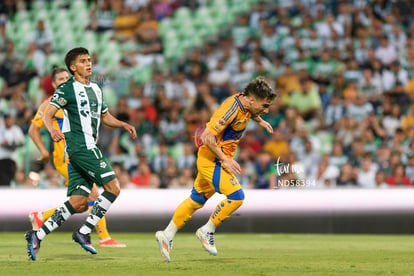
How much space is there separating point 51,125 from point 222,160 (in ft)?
5.77

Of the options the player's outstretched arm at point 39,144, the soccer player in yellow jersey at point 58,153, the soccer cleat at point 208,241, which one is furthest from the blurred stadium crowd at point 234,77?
the soccer cleat at point 208,241

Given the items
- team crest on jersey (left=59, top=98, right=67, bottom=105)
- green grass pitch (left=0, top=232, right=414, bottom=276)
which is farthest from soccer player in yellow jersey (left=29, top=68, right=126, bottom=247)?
team crest on jersey (left=59, top=98, right=67, bottom=105)

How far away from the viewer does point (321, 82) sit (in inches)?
794

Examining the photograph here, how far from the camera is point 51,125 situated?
32.3ft

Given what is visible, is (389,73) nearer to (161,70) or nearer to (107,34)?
(161,70)

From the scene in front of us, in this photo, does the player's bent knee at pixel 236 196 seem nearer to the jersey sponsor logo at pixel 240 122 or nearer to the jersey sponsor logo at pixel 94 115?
the jersey sponsor logo at pixel 240 122

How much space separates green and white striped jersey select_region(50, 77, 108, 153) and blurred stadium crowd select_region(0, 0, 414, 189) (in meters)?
6.25

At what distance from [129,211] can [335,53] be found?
6552 mm

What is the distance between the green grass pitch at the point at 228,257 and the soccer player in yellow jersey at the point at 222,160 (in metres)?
0.32

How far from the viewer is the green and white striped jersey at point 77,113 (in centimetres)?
1020

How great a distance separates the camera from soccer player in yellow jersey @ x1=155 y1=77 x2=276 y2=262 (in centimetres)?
1006

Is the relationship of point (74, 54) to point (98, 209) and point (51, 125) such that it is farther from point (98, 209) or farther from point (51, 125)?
point (98, 209)

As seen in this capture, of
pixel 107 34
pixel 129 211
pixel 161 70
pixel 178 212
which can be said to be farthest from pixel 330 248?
pixel 107 34

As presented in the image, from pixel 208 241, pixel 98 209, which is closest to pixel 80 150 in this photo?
pixel 98 209
